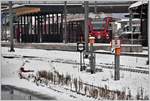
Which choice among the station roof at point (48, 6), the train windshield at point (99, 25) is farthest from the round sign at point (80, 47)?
the train windshield at point (99, 25)

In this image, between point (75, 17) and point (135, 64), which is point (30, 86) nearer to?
point (135, 64)

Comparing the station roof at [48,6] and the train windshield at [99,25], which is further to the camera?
the train windshield at [99,25]

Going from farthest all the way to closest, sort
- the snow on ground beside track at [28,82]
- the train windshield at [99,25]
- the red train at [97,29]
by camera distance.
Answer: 1. the train windshield at [99,25]
2. the red train at [97,29]
3. the snow on ground beside track at [28,82]

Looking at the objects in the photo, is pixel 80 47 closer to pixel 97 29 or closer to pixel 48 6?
pixel 48 6

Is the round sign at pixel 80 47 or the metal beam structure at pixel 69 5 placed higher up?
the metal beam structure at pixel 69 5

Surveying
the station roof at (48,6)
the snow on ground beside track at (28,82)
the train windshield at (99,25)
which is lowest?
the snow on ground beside track at (28,82)

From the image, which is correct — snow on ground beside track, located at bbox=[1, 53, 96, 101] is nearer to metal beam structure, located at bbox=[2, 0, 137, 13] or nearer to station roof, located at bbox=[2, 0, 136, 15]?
metal beam structure, located at bbox=[2, 0, 137, 13]

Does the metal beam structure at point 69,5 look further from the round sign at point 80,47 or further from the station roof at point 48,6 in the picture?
the round sign at point 80,47

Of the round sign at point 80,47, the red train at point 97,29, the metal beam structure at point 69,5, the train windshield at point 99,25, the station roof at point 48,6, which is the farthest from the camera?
the train windshield at point 99,25

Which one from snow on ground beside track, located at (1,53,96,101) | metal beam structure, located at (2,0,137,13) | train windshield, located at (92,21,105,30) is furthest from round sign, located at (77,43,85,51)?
train windshield, located at (92,21,105,30)

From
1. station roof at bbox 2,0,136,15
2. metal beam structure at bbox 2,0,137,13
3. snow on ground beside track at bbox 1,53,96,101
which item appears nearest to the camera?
snow on ground beside track at bbox 1,53,96,101

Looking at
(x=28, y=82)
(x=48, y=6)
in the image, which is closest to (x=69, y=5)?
(x=48, y=6)

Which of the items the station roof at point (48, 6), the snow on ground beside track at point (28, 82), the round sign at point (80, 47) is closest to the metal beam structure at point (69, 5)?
the station roof at point (48, 6)

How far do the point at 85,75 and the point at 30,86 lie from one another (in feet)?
9.67
